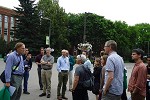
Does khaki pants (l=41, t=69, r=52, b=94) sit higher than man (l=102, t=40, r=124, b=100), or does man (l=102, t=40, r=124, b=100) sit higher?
man (l=102, t=40, r=124, b=100)

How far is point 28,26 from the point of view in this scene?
55.2 metres

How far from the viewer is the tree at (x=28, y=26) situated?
54938mm

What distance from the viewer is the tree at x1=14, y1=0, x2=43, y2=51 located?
2163 inches

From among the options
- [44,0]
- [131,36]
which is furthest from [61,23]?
[131,36]

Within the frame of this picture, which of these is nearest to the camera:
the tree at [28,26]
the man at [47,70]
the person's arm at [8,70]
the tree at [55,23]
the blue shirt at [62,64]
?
the person's arm at [8,70]

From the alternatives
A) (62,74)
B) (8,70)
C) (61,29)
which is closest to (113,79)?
(8,70)

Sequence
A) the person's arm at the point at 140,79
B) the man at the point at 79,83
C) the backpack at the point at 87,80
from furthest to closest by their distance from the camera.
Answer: the backpack at the point at 87,80 < the man at the point at 79,83 < the person's arm at the point at 140,79

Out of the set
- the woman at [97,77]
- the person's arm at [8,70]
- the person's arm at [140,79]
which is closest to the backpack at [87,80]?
the woman at [97,77]

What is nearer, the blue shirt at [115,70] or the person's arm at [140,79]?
the blue shirt at [115,70]

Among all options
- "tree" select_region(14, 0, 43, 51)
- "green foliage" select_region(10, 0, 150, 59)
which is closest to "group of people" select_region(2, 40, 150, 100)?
"green foliage" select_region(10, 0, 150, 59)

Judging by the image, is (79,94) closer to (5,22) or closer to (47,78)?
(47,78)

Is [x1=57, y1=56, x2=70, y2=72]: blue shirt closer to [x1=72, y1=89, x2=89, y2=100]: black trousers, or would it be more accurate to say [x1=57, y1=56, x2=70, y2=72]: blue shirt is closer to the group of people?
the group of people

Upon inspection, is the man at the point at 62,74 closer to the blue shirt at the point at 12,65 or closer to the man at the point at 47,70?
the man at the point at 47,70

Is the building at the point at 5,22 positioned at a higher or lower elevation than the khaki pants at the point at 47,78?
higher
